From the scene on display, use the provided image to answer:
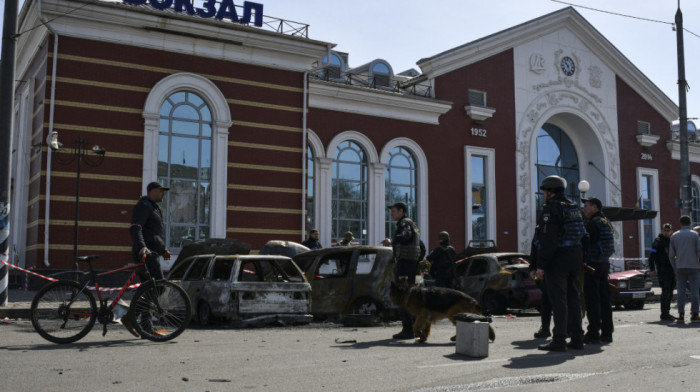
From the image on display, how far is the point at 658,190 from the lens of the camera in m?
31.8

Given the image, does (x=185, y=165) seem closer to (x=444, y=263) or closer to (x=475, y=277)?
(x=444, y=263)

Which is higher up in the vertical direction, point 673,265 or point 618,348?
point 673,265

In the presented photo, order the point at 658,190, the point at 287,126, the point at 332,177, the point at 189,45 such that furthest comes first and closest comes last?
the point at 658,190 < the point at 332,177 < the point at 287,126 < the point at 189,45

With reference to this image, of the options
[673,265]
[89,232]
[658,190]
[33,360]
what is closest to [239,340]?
[33,360]

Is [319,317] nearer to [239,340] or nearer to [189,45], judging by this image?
[239,340]

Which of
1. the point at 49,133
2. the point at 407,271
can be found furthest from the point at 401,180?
the point at 407,271

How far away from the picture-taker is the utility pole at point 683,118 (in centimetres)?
2197

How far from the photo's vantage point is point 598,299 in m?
9.20

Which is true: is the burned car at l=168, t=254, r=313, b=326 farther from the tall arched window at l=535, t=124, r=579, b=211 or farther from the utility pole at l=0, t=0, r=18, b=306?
the tall arched window at l=535, t=124, r=579, b=211

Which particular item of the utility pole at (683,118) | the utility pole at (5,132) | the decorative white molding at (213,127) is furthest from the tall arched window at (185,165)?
the utility pole at (683,118)

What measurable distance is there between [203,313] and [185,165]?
880 centimetres

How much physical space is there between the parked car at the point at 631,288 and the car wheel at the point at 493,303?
120 inches

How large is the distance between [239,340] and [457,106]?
18747 mm

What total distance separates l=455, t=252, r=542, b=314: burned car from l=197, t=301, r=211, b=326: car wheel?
233 inches
